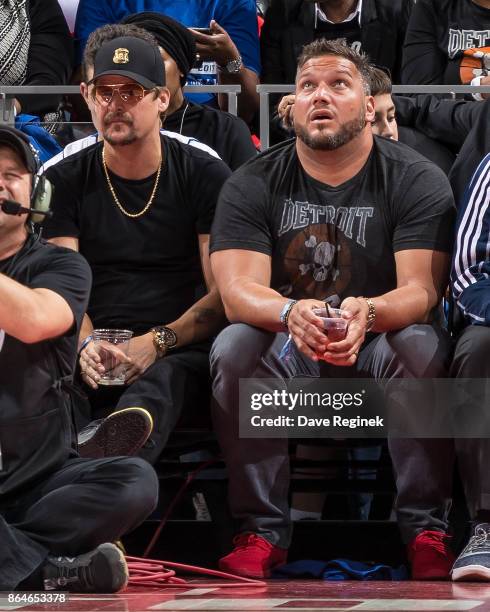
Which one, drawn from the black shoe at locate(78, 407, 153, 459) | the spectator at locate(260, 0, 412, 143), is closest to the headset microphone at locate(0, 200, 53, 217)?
the black shoe at locate(78, 407, 153, 459)

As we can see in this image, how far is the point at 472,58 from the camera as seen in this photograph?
522 cm

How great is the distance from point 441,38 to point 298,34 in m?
0.64

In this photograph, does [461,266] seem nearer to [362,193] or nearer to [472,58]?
[362,193]

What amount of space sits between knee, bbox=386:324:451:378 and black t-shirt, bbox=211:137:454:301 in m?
0.27

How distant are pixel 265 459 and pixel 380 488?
1.39ft

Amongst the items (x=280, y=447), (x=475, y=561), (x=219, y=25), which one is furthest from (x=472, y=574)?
(x=219, y=25)

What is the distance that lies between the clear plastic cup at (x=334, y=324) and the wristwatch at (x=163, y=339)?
634 mm

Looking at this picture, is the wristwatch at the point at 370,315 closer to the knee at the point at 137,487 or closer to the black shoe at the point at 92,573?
the knee at the point at 137,487

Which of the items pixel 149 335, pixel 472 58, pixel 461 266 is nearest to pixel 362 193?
pixel 461 266

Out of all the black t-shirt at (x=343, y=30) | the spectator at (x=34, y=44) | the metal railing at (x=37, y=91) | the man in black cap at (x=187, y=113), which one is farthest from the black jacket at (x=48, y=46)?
the black t-shirt at (x=343, y=30)

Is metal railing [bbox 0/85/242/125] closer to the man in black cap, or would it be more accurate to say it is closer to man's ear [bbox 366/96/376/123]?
the man in black cap

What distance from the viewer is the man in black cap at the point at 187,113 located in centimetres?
461

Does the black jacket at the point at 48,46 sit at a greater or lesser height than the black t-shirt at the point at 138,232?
greater

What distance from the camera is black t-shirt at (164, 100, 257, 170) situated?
4.62 metres
